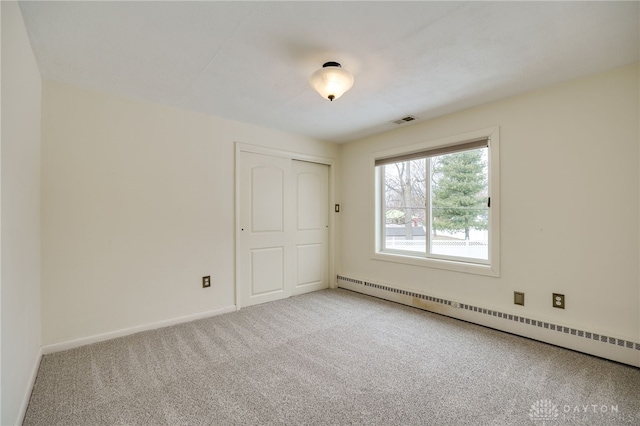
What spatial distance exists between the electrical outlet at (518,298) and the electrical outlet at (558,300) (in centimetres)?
23

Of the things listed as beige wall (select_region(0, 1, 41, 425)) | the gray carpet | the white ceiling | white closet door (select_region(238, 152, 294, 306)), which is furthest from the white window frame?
beige wall (select_region(0, 1, 41, 425))

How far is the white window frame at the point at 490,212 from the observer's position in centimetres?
277

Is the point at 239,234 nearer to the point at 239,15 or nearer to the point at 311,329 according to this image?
the point at 311,329

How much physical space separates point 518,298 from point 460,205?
1.04 meters

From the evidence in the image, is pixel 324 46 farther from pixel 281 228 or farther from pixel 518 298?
pixel 518 298

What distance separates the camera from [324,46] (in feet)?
6.04

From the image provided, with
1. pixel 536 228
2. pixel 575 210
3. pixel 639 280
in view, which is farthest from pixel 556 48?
pixel 639 280

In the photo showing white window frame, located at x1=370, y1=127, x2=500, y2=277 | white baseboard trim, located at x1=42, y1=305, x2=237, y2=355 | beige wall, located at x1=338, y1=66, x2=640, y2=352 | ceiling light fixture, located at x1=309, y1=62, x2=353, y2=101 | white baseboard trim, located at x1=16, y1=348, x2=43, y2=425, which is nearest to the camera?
white baseboard trim, located at x1=16, y1=348, x2=43, y2=425

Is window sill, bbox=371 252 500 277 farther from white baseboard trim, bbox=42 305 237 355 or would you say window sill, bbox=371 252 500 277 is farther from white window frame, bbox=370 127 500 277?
white baseboard trim, bbox=42 305 237 355

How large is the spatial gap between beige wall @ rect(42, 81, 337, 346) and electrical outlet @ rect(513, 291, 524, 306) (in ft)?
9.49

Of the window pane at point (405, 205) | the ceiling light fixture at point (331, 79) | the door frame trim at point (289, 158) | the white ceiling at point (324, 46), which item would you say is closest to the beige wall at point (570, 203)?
the white ceiling at point (324, 46)

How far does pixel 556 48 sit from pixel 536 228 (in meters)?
1.42

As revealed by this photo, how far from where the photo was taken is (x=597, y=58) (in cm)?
200

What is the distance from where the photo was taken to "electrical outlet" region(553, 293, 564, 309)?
239cm
